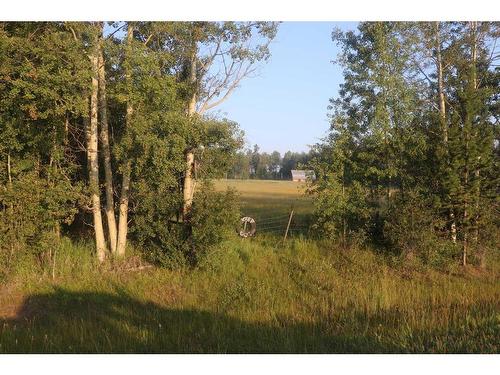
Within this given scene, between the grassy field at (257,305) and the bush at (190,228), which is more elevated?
the bush at (190,228)

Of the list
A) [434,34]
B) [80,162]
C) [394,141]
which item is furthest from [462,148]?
[80,162]

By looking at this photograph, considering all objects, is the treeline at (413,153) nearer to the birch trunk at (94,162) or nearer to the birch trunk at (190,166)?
the birch trunk at (190,166)

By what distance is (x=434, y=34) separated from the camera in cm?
1380

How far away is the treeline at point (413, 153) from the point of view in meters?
12.4

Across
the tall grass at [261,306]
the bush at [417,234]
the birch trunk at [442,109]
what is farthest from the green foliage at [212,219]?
the birch trunk at [442,109]

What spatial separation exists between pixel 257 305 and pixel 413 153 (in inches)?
306

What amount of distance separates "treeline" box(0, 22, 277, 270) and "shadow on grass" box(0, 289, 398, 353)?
201cm

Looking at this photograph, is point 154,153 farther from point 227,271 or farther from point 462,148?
point 462,148

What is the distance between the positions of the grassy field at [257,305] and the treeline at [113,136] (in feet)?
3.44

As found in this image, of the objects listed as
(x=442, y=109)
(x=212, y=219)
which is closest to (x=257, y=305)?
Result: (x=212, y=219)

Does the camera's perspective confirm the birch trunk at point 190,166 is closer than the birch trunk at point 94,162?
No

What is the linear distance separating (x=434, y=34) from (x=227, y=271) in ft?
35.3

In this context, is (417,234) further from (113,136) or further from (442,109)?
(113,136)

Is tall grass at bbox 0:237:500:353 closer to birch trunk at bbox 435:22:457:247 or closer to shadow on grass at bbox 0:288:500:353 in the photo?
shadow on grass at bbox 0:288:500:353
